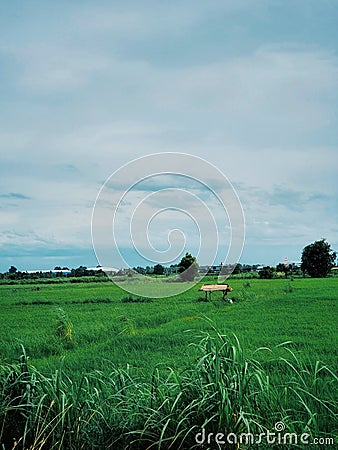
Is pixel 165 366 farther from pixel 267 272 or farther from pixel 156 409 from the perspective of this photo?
pixel 267 272

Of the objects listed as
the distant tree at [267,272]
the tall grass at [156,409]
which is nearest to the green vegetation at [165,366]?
the tall grass at [156,409]

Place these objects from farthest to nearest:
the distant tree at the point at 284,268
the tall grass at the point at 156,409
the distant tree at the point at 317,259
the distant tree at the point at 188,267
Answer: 1. the distant tree at the point at 284,268
2. the distant tree at the point at 317,259
3. the distant tree at the point at 188,267
4. the tall grass at the point at 156,409

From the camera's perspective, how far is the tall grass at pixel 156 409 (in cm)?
260

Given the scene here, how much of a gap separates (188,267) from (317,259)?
149 inches

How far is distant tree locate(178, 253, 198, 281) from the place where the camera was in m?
9.84

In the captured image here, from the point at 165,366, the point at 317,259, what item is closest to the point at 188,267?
the point at 317,259

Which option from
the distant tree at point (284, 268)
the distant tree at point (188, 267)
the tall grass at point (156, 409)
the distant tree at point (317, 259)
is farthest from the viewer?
the distant tree at point (284, 268)

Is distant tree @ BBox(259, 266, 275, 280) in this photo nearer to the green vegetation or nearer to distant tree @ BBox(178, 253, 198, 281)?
the green vegetation

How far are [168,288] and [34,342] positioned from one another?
469cm

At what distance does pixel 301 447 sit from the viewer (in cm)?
265

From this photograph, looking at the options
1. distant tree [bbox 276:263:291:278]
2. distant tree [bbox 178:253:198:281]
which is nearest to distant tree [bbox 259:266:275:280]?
distant tree [bbox 276:263:291:278]

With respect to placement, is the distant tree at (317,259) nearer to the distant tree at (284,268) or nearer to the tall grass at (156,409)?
the distant tree at (284,268)

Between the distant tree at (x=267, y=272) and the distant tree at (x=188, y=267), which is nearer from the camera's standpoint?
the distant tree at (x=188, y=267)

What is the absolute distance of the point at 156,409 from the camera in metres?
2.78
